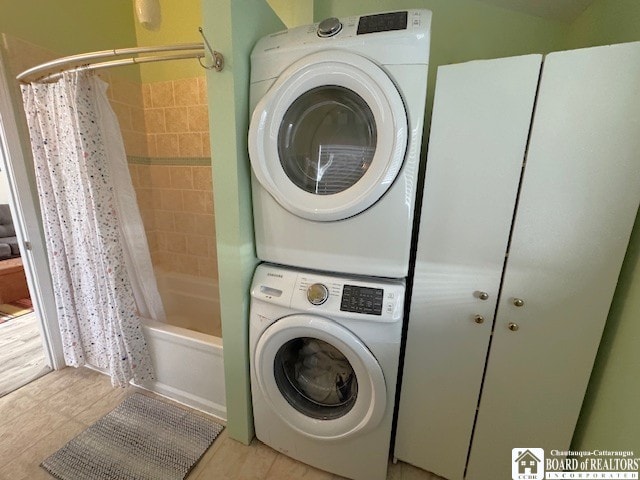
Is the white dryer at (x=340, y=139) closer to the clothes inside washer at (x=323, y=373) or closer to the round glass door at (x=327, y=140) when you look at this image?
the round glass door at (x=327, y=140)

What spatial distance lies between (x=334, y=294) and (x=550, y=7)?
1694 millimetres

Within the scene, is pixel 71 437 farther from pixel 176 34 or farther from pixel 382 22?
pixel 176 34

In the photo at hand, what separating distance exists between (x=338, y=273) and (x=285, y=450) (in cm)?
91

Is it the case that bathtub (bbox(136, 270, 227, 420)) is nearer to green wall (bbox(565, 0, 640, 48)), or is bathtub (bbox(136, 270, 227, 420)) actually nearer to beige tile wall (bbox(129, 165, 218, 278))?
beige tile wall (bbox(129, 165, 218, 278))

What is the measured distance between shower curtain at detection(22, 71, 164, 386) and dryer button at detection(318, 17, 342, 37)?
3.89ft

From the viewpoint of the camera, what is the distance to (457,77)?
0.89 meters

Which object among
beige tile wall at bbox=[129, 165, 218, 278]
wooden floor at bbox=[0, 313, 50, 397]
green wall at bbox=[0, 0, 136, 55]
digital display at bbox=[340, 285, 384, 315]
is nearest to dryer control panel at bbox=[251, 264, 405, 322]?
digital display at bbox=[340, 285, 384, 315]

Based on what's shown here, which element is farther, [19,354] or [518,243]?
[19,354]

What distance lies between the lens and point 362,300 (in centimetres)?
101

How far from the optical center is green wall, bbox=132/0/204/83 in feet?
6.15

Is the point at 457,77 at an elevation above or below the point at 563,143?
above

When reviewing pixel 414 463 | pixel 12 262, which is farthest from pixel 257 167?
pixel 12 262

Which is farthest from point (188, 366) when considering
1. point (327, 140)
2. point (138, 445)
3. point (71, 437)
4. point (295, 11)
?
point (295, 11)

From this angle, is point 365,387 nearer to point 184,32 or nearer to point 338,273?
point 338,273
